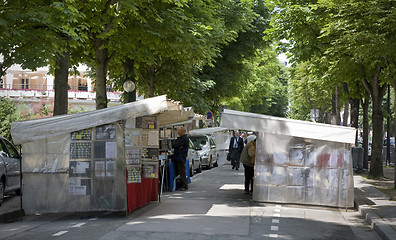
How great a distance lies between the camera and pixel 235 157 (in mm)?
29312

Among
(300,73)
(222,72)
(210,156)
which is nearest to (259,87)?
(300,73)

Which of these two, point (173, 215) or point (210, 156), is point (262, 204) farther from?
point (210, 156)

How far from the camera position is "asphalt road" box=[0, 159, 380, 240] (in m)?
9.31

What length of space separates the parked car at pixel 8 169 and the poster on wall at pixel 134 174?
146 inches

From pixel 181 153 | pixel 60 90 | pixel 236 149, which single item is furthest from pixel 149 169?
pixel 236 149

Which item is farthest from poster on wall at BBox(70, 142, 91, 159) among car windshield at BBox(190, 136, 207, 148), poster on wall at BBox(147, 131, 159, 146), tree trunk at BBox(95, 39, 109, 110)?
car windshield at BBox(190, 136, 207, 148)

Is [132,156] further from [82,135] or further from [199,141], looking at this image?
[199,141]

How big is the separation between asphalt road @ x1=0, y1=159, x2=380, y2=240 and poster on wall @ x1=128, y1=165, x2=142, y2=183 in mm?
724

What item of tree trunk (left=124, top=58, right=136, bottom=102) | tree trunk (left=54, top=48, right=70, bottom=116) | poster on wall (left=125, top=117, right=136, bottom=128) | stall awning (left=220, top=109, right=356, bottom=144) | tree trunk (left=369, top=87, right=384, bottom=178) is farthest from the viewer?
tree trunk (left=124, top=58, right=136, bottom=102)

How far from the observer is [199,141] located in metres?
28.1

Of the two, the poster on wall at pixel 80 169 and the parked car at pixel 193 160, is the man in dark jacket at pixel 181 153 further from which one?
the parked car at pixel 193 160

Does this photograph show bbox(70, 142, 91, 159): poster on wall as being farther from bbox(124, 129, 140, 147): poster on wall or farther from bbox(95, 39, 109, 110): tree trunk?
bbox(95, 39, 109, 110): tree trunk

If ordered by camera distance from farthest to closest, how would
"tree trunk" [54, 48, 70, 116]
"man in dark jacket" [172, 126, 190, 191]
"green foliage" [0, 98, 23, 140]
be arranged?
"green foliage" [0, 98, 23, 140]
"man in dark jacket" [172, 126, 190, 191]
"tree trunk" [54, 48, 70, 116]

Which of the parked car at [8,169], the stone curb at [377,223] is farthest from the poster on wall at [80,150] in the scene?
the stone curb at [377,223]
